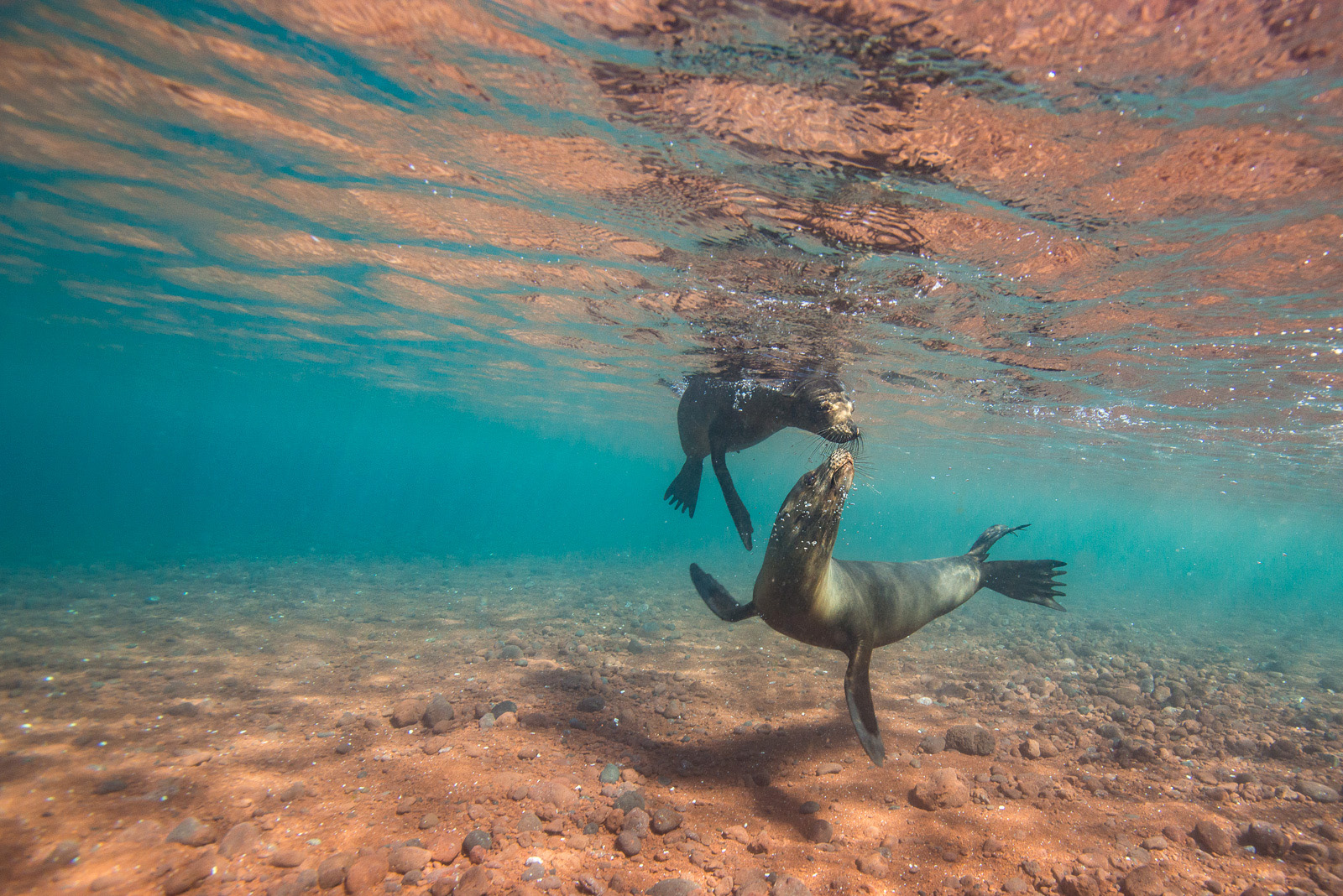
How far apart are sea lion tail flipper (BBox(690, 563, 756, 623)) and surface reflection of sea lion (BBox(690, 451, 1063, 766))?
0.01 meters

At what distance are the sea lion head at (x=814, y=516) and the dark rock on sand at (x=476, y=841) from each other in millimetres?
2823

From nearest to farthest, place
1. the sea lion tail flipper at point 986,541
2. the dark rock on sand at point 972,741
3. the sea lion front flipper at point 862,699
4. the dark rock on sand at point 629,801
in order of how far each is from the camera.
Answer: the dark rock on sand at point 629,801, the sea lion front flipper at point 862,699, the dark rock on sand at point 972,741, the sea lion tail flipper at point 986,541

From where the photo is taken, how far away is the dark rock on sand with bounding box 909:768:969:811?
14.5 feet

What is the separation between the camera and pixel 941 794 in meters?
4.47

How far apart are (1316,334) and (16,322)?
44.8m

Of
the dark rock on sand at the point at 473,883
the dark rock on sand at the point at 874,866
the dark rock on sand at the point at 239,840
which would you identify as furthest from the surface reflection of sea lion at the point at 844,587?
the dark rock on sand at the point at 239,840

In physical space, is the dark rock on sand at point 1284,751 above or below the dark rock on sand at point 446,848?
above

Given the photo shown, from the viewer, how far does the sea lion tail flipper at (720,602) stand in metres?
5.17

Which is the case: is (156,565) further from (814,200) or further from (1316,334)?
(1316,334)

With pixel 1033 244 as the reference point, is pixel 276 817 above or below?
below

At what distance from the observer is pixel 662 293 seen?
10617mm

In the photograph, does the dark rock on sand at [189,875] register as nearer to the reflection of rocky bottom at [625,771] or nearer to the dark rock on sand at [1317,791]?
the reflection of rocky bottom at [625,771]

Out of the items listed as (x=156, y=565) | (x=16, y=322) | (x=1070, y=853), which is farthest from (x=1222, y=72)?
(x=16, y=322)

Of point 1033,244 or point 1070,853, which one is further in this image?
point 1033,244
